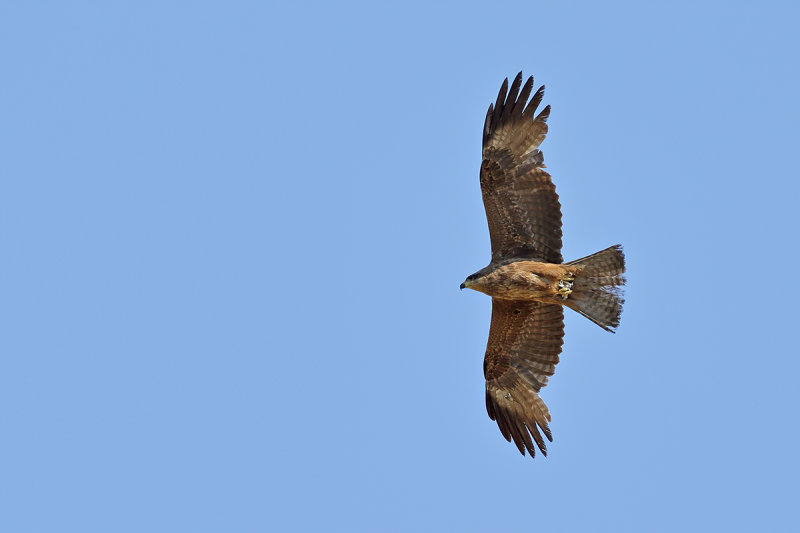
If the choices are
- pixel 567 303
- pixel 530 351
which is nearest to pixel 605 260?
pixel 567 303

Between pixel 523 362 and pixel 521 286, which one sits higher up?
pixel 521 286

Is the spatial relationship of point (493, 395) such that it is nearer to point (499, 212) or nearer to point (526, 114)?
point (499, 212)

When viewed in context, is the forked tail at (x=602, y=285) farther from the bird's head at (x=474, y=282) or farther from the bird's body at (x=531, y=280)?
the bird's head at (x=474, y=282)

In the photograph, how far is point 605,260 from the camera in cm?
1454

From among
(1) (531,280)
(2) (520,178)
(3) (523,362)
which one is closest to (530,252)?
(1) (531,280)

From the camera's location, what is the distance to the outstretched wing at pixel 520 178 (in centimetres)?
1469

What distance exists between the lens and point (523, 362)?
615 inches

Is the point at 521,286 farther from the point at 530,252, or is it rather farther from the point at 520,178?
the point at 520,178

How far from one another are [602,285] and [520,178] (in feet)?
5.32

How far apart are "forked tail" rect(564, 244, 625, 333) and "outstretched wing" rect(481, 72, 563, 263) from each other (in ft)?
1.37

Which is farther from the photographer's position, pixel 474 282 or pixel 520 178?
pixel 474 282

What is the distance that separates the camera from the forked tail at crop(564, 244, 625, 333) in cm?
1454

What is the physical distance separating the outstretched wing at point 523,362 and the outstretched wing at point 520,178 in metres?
0.86

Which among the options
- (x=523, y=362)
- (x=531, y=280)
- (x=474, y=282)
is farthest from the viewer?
(x=523, y=362)
